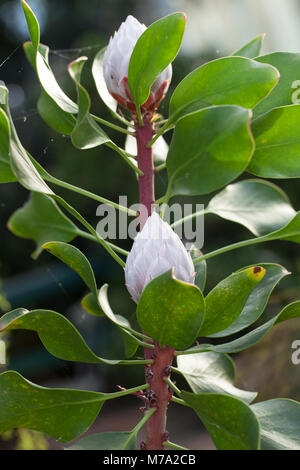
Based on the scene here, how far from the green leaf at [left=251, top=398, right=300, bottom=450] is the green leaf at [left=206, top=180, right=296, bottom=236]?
0.16 m

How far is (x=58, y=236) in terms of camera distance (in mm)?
515

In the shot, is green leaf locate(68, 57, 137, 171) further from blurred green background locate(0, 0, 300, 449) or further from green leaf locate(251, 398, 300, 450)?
blurred green background locate(0, 0, 300, 449)

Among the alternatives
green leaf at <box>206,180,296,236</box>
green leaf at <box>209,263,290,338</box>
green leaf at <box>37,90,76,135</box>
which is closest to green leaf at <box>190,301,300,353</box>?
green leaf at <box>209,263,290,338</box>

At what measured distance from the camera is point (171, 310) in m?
0.34

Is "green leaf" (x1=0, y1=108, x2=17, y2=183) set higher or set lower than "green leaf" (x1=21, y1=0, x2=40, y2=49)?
lower

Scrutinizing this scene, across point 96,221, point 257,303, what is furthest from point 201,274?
point 96,221

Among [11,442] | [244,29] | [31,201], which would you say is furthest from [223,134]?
[244,29]

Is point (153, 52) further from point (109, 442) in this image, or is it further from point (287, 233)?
point (109, 442)

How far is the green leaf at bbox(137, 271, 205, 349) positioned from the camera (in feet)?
1.07

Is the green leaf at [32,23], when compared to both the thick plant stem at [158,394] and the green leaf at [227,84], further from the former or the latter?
the thick plant stem at [158,394]

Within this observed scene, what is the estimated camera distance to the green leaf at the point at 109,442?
1.19 feet

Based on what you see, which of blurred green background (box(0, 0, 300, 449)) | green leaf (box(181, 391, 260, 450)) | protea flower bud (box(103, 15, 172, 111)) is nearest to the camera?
green leaf (box(181, 391, 260, 450))

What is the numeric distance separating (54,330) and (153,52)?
0.21m

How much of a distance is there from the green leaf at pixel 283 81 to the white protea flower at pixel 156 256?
13 cm
